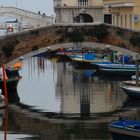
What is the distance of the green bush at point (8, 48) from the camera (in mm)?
38719

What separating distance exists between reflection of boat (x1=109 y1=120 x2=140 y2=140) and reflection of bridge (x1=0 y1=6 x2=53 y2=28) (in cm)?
5514

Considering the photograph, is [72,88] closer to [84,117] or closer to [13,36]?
[13,36]

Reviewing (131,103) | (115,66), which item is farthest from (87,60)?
(131,103)

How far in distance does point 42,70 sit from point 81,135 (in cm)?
3128

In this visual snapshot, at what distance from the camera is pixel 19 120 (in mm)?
33125

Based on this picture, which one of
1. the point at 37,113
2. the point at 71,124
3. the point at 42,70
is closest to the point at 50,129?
the point at 71,124

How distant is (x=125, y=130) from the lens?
81.1 feet

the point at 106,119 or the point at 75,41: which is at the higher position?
the point at 75,41

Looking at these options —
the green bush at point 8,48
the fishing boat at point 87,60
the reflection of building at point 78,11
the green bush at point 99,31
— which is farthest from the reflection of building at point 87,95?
the reflection of building at point 78,11

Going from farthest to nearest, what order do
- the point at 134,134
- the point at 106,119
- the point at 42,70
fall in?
the point at 42,70 → the point at 106,119 → the point at 134,134

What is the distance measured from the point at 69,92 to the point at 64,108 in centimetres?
615

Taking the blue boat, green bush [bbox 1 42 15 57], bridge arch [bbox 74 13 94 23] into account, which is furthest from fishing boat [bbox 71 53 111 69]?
green bush [bbox 1 42 15 57]

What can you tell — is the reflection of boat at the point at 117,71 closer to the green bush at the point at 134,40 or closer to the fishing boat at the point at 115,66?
the fishing boat at the point at 115,66

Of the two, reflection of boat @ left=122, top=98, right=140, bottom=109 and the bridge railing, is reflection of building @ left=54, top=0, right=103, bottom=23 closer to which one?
the bridge railing
